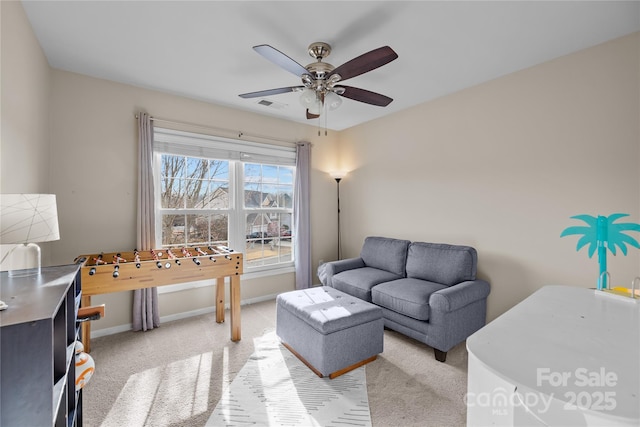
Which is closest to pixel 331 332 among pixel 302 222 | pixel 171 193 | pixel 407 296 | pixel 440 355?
pixel 407 296

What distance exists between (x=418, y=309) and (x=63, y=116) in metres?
3.83

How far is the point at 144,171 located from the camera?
119 inches

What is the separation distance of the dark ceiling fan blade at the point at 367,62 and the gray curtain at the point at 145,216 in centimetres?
218

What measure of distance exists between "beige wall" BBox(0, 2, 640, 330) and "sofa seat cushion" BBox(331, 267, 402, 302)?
2.49ft

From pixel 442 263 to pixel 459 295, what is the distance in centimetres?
53

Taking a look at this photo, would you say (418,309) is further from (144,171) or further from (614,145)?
(144,171)

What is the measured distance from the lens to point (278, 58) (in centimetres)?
182

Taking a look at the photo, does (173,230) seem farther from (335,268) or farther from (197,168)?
(335,268)

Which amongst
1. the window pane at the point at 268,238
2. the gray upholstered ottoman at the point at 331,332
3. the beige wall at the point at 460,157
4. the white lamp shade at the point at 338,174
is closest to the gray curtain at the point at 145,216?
the beige wall at the point at 460,157

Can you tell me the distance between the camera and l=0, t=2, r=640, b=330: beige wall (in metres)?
2.17

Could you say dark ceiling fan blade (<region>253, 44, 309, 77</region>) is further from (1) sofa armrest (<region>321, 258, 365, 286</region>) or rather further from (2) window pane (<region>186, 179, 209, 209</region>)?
(1) sofa armrest (<region>321, 258, 365, 286</region>)

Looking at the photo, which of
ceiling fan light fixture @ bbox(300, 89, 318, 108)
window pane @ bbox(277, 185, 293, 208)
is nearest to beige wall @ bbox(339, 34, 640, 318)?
window pane @ bbox(277, 185, 293, 208)

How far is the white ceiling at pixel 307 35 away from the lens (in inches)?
73.7

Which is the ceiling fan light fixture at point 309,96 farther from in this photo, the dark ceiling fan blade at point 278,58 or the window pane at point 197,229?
the window pane at point 197,229
